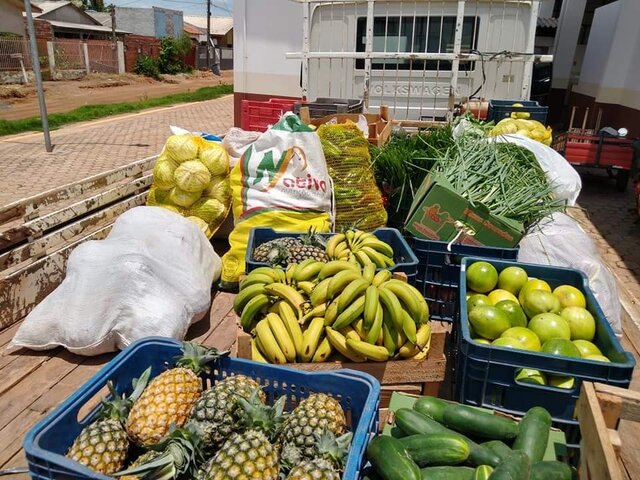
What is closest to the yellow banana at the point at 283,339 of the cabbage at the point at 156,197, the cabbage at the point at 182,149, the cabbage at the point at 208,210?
the cabbage at the point at 208,210

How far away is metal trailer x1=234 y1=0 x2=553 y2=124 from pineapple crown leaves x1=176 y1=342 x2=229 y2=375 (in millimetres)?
5421

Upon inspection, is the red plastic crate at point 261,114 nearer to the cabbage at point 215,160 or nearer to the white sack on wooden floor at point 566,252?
the cabbage at point 215,160

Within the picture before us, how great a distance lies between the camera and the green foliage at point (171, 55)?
120 feet

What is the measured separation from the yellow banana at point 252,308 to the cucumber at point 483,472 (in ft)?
4.28

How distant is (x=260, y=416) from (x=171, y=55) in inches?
1558

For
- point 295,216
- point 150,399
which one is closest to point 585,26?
point 295,216

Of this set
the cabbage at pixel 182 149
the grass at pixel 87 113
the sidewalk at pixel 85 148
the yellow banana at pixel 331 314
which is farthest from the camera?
the grass at pixel 87 113

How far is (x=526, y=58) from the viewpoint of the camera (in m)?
6.49

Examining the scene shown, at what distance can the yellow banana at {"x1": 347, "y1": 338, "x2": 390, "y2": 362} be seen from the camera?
7.53 feet

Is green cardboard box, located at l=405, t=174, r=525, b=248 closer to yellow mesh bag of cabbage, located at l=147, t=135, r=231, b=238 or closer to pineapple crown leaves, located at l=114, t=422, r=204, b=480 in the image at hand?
yellow mesh bag of cabbage, located at l=147, t=135, r=231, b=238

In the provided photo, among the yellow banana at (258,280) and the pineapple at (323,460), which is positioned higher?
the yellow banana at (258,280)

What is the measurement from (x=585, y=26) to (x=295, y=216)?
15.3 meters

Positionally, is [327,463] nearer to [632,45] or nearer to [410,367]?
[410,367]

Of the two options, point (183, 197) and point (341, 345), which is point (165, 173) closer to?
point (183, 197)
